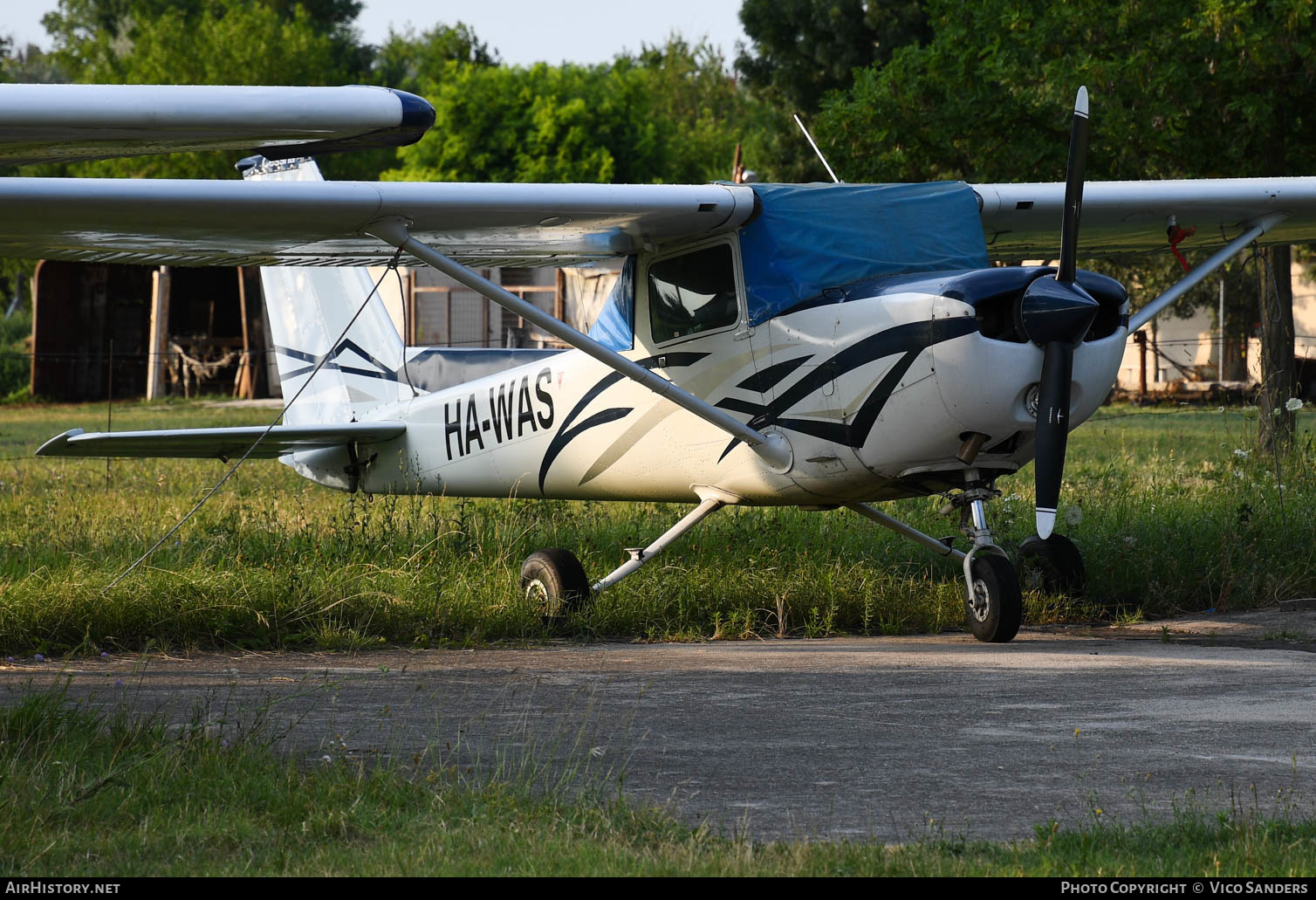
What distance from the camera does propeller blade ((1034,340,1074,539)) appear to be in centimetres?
661

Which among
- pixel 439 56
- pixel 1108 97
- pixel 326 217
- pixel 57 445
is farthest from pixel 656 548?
pixel 439 56

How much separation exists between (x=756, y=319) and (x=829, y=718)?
2933 millimetres

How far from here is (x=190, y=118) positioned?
420 centimetres

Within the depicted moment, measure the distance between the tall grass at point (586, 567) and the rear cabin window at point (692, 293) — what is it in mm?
1483

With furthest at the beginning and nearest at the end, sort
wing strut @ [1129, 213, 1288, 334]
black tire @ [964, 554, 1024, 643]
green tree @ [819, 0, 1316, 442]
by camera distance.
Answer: green tree @ [819, 0, 1316, 442] → wing strut @ [1129, 213, 1288, 334] → black tire @ [964, 554, 1024, 643]

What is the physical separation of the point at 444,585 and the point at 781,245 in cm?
268

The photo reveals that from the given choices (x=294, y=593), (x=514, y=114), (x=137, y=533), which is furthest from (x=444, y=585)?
(x=514, y=114)

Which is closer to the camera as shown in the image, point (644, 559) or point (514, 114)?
point (644, 559)

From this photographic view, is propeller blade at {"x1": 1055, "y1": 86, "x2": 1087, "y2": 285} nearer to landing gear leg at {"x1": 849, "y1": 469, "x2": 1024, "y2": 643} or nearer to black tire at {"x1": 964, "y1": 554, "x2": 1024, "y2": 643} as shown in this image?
landing gear leg at {"x1": 849, "y1": 469, "x2": 1024, "y2": 643}

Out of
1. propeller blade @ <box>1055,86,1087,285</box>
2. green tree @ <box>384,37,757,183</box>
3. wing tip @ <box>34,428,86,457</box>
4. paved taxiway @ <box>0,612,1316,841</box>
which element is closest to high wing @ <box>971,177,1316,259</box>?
propeller blade @ <box>1055,86,1087,285</box>

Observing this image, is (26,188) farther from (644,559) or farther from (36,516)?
(36,516)

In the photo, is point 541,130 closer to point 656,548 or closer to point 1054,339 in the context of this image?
point 656,548

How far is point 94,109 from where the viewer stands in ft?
13.2

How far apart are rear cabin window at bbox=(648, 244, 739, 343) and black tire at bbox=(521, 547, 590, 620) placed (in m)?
1.44
